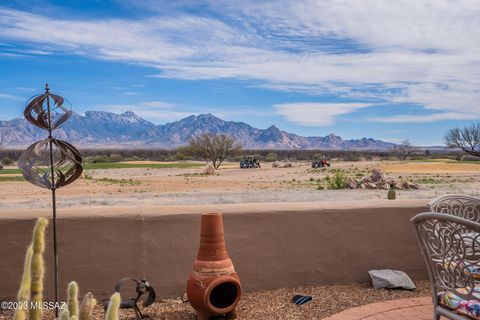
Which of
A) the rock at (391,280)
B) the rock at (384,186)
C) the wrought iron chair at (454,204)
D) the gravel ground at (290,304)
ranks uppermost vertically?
the wrought iron chair at (454,204)

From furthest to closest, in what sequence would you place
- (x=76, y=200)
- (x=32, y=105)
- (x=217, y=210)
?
(x=76, y=200) < (x=217, y=210) < (x=32, y=105)

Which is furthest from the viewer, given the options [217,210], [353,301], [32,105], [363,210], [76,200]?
[76,200]

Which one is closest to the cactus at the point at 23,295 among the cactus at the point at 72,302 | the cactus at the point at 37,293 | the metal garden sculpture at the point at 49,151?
the cactus at the point at 37,293

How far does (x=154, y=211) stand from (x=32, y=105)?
1.72m

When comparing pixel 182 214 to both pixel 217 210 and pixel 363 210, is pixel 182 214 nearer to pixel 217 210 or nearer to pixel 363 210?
pixel 217 210

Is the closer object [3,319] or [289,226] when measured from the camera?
[3,319]

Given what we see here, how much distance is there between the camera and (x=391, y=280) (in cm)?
612

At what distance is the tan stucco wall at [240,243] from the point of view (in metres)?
5.89

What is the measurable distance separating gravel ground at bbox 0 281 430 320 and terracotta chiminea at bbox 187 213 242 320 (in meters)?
0.27

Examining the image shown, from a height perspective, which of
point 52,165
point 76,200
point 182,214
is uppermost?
point 52,165

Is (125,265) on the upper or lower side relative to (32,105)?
lower

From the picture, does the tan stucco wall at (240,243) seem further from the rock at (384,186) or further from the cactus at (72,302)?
the rock at (384,186)

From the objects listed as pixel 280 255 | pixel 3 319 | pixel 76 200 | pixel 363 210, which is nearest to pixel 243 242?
pixel 280 255

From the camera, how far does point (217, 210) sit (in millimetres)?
6152
